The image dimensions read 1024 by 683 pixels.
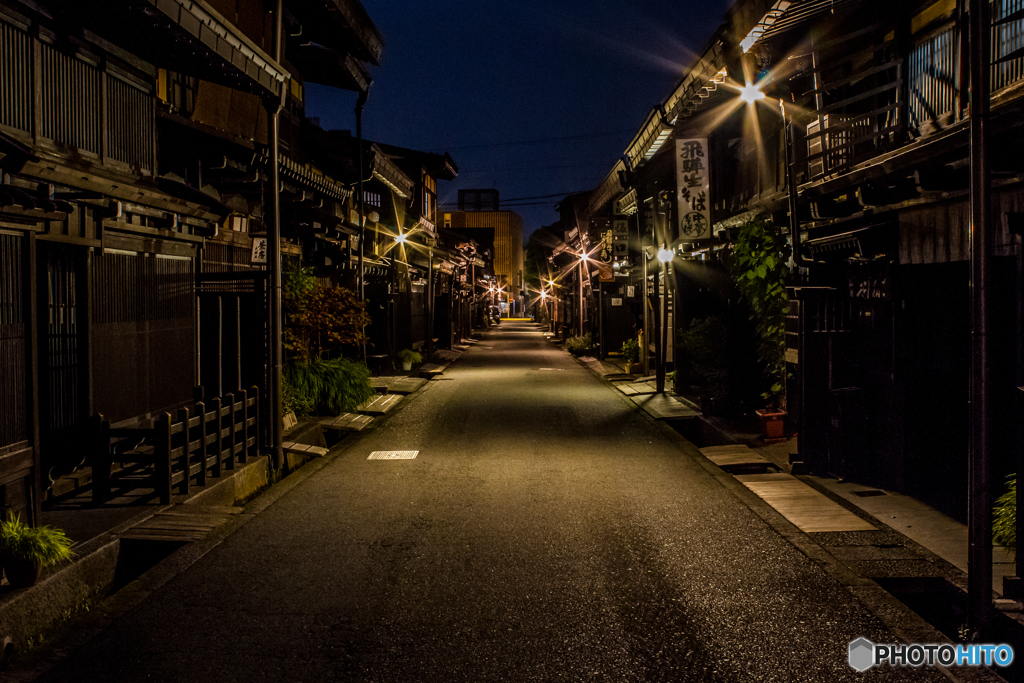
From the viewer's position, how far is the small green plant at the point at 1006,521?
772cm

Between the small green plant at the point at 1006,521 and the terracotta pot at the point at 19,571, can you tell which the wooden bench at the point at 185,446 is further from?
the small green plant at the point at 1006,521

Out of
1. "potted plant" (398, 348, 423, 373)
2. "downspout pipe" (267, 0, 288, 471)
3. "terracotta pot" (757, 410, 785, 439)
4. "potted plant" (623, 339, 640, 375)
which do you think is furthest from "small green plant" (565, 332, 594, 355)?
"downspout pipe" (267, 0, 288, 471)

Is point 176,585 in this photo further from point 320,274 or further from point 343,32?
point 343,32

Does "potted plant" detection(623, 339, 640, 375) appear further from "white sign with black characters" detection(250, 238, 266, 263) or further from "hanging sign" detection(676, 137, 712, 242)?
"white sign with black characters" detection(250, 238, 266, 263)

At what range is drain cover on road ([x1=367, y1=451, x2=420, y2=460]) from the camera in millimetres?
14469

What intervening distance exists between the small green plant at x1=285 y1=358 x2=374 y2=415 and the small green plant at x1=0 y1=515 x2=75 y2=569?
1173 centimetres

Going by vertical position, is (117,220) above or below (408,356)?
above

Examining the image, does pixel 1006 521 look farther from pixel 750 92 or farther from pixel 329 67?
pixel 329 67

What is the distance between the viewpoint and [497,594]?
7074mm

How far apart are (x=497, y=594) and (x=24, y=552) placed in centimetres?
416

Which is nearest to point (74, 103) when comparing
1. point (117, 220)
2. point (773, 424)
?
point (117, 220)

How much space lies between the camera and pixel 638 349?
3244 centimetres

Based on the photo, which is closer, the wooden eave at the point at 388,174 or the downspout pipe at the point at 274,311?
the downspout pipe at the point at 274,311

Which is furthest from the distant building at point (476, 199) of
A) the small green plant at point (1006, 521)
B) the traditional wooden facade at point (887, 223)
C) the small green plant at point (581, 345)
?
the small green plant at point (1006, 521)
